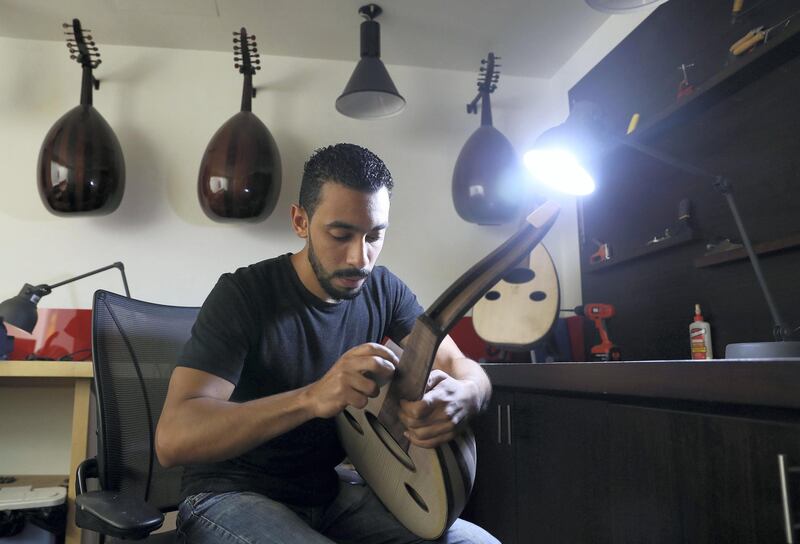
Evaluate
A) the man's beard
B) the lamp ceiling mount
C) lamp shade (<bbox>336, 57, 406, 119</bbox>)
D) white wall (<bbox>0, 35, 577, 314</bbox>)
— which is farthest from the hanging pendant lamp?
the man's beard

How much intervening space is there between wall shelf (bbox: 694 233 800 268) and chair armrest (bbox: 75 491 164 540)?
4.74ft

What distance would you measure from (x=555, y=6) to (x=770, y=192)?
3.66 feet

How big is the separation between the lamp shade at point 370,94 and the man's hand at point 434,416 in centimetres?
146

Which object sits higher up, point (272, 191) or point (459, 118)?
point (459, 118)

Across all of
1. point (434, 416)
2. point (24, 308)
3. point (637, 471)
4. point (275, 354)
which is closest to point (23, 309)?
point (24, 308)

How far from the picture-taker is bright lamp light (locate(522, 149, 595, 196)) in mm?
1445

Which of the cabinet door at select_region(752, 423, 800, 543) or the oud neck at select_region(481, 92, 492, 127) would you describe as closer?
the cabinet door at select_region(752, 423, 800, 543)

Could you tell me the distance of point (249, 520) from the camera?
3.04 ft

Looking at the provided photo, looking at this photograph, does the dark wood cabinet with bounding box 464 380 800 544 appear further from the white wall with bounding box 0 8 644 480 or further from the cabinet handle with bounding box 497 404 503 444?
the white wall with bounding box 0 8 644 480

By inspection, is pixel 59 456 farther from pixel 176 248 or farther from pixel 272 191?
pixel 272 191

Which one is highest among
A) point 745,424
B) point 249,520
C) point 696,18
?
point 696,18

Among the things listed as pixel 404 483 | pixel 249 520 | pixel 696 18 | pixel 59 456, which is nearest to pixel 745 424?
pixel 404 483

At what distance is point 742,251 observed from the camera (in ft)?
4.98

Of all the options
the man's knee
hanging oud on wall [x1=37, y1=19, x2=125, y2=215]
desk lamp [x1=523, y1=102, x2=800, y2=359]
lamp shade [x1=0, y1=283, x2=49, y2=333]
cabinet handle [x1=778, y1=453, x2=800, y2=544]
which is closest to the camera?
cabinet handle [x1=778, y1=453, x2=800, y2=544]
